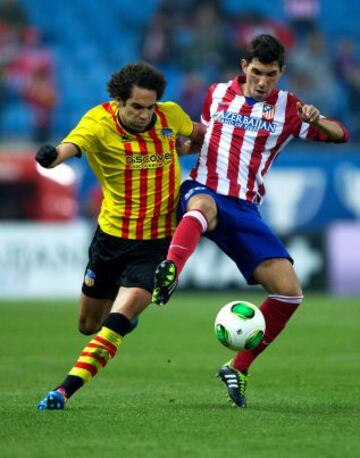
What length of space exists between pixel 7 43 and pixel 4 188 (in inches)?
127

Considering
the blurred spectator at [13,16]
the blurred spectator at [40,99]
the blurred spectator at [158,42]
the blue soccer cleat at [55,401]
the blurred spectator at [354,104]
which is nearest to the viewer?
the blue soccer cleat at [55,401]

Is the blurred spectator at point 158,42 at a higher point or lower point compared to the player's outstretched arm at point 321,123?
higher

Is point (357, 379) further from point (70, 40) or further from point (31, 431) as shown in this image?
point (70, 40)

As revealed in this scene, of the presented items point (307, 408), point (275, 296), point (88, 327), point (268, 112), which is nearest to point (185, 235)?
point (275, 296)

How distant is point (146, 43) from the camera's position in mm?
→ 22094

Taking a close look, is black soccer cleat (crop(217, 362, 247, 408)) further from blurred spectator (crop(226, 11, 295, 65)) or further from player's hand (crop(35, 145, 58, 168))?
blurred spectator (crop(226, 11, 295, 65))

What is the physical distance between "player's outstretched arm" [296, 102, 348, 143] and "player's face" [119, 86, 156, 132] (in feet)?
3.01

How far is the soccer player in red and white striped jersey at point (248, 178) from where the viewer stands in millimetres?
6938

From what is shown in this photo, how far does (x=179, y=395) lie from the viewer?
7512 mm

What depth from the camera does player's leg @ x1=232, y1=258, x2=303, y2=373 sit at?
6945 mm

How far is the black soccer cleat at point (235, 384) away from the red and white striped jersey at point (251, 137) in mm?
1107

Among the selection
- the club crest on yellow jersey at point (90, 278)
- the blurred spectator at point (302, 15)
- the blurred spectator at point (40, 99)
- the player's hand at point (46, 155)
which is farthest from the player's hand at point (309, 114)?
the blurred spectator at point (302, 15)

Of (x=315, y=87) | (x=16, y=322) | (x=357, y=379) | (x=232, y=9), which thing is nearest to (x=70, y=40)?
(x=232, y=9)

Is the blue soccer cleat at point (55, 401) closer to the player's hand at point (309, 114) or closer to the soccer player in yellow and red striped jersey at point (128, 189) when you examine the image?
the soccer player in yellow and red striped jersey at point (128, 189)
